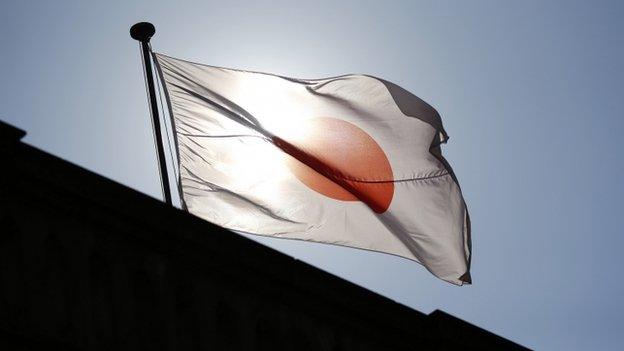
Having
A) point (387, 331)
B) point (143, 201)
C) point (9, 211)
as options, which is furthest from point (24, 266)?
point (387, 331)

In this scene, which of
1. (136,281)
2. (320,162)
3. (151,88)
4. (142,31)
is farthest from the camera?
(320,162)

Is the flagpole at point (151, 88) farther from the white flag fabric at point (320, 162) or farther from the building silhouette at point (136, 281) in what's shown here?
the building silhouette at point (136, 281)

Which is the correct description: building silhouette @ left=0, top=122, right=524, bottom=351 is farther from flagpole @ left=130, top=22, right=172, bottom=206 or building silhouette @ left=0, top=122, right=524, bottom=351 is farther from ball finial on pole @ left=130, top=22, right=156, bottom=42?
ball finial on pole @ left=130, top=22, right=156, bottom=42

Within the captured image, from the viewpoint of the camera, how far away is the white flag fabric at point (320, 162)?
544 inches

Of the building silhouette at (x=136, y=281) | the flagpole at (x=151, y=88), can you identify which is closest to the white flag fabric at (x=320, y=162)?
the flagpole at (x=151, y=88)

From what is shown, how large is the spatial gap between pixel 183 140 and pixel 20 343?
21.1 ft

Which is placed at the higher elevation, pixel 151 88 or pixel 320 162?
pixel 151 88

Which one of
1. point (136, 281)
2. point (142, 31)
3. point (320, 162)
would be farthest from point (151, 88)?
point (136, 281)

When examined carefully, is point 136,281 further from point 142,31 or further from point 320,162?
point 142,31

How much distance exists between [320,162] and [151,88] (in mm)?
2845

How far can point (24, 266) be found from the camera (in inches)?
330

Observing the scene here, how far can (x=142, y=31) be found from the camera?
A: 14.2 metres

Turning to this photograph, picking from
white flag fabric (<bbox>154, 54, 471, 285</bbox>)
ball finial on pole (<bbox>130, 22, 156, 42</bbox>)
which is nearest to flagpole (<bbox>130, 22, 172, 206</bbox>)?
ball finial on pole (<bbox>130, 22, 156, 42</bbox>)

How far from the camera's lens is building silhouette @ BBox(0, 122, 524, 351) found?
8336mm
